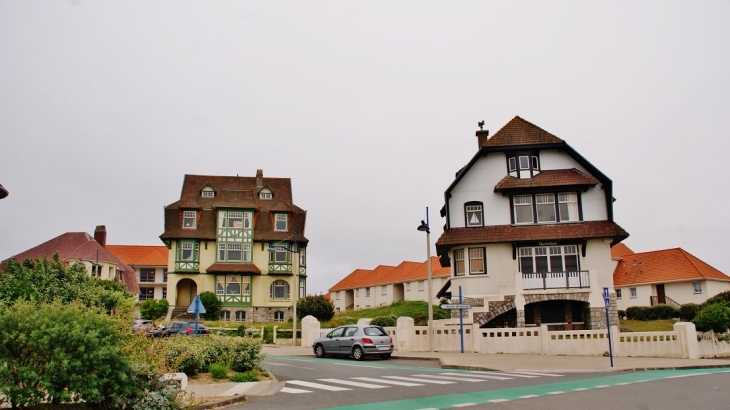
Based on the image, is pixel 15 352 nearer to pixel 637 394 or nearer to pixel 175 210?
pixel 637 394

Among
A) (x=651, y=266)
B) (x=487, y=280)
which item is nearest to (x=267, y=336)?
(x=487, y=280)

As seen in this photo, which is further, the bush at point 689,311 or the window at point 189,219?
the window at point 189,219

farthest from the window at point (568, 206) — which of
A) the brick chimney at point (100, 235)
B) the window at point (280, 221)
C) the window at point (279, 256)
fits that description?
the brick chimney at point (100, 235)

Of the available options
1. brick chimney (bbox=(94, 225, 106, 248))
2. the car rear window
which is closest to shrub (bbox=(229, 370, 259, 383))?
the car rear window

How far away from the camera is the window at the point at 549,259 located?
32.7m

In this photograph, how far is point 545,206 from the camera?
3362 centimetres

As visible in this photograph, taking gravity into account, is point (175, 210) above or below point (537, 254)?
above

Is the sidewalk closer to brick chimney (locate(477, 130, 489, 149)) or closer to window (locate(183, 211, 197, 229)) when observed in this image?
brick chimney (locate(477, 130, 489, 149))

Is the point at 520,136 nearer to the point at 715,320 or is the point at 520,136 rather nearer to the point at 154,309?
the point at 715,320

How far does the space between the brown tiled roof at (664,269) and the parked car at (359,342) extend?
113 ft

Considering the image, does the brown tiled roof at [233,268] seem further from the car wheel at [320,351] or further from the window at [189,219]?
the car wheel at [320,351]

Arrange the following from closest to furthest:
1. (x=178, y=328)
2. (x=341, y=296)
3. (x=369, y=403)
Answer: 1. (x=369, y=403)
2. (x=178, y=328)
3. (x=341, y=296)

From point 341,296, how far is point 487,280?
4601 cm

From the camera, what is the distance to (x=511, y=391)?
45.9ft
